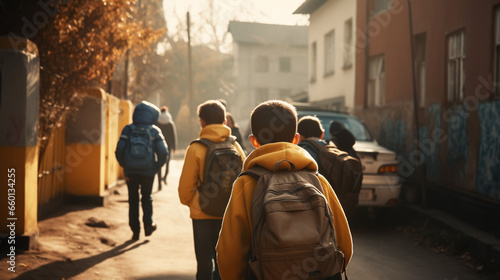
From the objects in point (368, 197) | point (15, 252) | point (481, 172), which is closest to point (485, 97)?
point (481, 172)

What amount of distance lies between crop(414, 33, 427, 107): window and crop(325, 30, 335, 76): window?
883 centimetres

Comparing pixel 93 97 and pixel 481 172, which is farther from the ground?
pixel 93 97

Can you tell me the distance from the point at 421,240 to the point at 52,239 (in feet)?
17.1

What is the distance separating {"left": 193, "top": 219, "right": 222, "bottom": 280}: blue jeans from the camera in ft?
15.6

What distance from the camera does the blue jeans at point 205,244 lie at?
4.75 meters

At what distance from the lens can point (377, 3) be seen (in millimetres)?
17234

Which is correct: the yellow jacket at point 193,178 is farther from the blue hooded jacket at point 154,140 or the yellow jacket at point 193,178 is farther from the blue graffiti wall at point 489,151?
the blue graffiti wall at point 489,151

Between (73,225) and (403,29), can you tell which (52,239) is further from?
(403,29)

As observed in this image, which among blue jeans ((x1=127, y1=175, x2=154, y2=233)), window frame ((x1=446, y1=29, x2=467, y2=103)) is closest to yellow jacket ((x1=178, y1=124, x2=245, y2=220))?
blue jeans ((x1=127, y1=175, x2=154, y2=233))

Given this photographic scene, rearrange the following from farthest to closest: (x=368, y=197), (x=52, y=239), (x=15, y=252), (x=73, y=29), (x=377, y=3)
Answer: (x=377, y=3)
(x=368, y=197)
(x=73, y=29)
(x=52, y=239)
(x=15, y=252)

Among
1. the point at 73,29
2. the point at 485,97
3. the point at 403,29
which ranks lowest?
the point at 485,97

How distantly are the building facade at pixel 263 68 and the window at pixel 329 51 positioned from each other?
2387cm

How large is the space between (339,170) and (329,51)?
60.8 ft

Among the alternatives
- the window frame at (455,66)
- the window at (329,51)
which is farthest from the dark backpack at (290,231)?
the window at (329,51)
